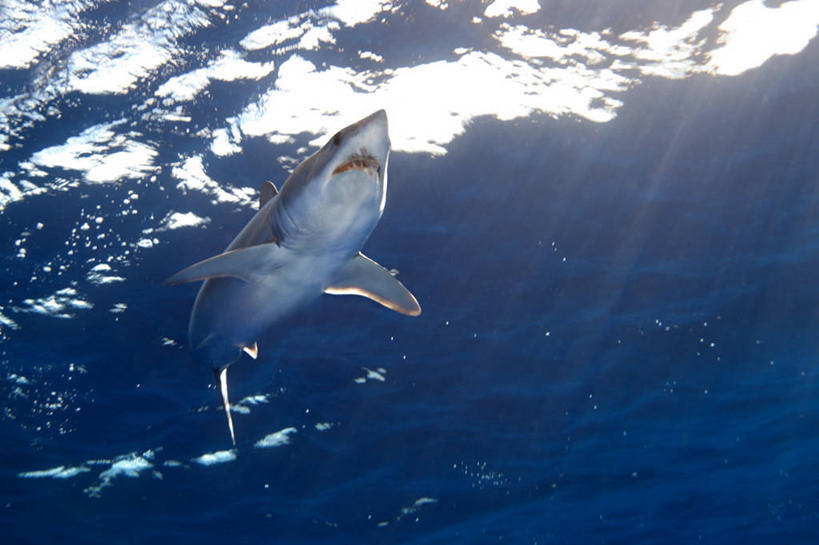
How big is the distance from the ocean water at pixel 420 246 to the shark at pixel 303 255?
2.70m

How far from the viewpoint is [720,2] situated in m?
7.62

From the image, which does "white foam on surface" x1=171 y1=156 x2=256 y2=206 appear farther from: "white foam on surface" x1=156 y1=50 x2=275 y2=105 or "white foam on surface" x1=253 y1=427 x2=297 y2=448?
"white foam on surface" x1=253 y1=427 x2=297 y2=448

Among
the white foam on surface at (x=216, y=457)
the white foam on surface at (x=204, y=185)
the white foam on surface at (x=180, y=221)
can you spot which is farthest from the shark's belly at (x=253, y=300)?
the white foam on surface at (x=216, y=457)

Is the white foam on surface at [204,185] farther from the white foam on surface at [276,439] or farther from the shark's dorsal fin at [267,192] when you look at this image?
the white foam on surface at [276,439]

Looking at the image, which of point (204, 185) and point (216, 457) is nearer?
point (204, 185)

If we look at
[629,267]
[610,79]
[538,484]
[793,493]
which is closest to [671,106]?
[610,79]

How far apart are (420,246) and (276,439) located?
9.35 metres

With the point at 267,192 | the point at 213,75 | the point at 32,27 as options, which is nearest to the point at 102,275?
the point at 32,27

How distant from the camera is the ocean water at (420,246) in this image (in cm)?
782

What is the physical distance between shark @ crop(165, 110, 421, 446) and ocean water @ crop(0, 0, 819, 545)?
270cm

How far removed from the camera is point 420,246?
444 inches

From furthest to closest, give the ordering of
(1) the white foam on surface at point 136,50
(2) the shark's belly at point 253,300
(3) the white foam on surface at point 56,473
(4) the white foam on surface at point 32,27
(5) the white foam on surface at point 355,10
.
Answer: (3) the white foam on surface at point 56,473 → (5) the white foam on surface at point 355,10 → (1) the white foam on surface at point 136,50 → (4) the white foam on surface at point 32,27 → (2) the shark's belly at point 253,300

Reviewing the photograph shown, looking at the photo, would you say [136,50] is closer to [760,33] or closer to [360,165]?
[360,165]

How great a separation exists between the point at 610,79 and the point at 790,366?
43.7ft
